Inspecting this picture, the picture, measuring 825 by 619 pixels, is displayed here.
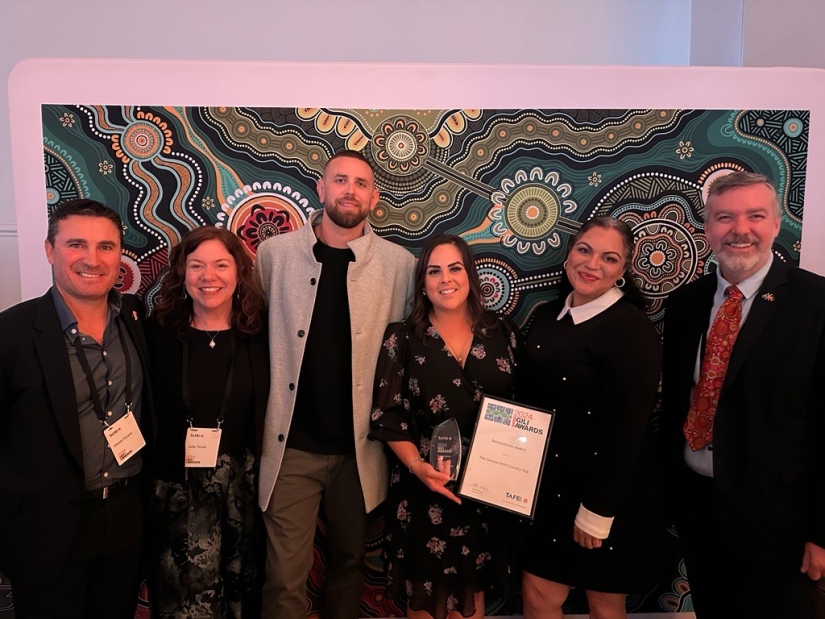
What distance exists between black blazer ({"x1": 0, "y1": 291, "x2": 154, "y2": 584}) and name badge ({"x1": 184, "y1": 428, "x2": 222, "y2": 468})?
0.36m

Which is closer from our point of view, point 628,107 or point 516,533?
point 516,533

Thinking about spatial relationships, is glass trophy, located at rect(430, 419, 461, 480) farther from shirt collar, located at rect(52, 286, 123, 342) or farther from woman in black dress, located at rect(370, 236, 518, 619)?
shirt collar, located at rect(52, 286, 123, 342)

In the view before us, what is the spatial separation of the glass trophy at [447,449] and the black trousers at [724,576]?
3.26 ft

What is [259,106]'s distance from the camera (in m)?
2.40

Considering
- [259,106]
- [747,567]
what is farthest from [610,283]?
[259,106]

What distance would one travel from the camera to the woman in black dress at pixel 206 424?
1946mm

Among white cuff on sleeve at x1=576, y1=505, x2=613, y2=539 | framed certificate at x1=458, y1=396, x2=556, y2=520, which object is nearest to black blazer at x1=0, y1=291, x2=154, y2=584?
framed certificate at x1=458, y1=396, x2=556, y2=520

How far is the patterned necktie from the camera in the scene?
185 centimetres

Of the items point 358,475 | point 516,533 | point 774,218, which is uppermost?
point 774,218

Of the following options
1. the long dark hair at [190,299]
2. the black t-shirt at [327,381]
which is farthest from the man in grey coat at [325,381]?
the long dark hair at [190,299]

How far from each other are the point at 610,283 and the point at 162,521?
2155 mm

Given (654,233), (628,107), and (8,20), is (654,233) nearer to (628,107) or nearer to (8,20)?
(628,107)

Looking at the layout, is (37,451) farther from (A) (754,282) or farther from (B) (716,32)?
(B) (716,32)

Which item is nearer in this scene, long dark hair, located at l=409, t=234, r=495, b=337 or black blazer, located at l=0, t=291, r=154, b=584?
black blazer, located at l=0, t=291, r=154, b=584
